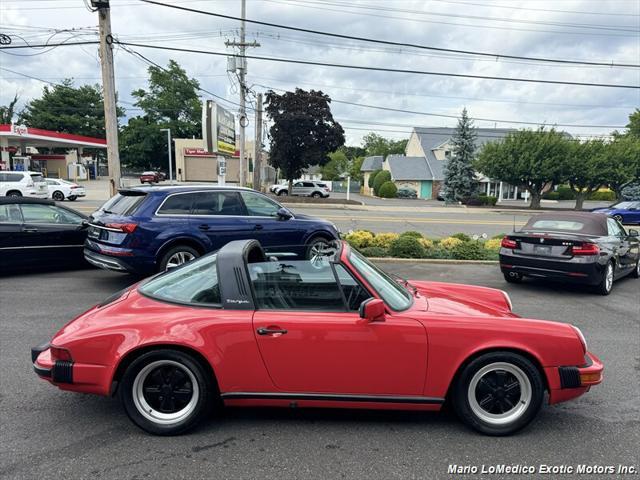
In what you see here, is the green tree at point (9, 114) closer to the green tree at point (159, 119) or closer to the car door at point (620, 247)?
the green tree at point (159, 119)

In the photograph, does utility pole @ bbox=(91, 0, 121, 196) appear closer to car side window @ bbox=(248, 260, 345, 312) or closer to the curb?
the curb

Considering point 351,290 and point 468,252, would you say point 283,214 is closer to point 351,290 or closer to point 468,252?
point 468,252

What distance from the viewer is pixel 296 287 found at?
3332 millimetres

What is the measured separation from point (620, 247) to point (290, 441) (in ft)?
25.4

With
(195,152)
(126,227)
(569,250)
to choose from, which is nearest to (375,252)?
(569,250)

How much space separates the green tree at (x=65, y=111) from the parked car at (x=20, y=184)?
5129cm

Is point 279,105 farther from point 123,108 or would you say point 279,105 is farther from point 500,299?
point 123,108

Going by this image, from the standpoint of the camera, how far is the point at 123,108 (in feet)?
221

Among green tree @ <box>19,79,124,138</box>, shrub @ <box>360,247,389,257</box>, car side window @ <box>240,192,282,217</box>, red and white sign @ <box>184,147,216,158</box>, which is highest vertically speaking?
green tree @ <box>19,79,124,138</box>

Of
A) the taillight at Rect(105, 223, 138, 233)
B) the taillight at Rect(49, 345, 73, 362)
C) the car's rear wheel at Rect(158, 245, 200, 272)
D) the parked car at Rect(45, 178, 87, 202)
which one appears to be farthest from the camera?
the parked car at Rect(45, 178, 87, 202)

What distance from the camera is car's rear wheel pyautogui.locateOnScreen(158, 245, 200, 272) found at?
723cm

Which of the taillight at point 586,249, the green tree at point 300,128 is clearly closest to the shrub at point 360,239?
the taillight at point 586,249

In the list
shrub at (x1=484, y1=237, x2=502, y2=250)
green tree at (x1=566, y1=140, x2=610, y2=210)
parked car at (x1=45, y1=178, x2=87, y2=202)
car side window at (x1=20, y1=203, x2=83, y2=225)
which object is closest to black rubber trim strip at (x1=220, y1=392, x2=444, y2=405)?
car side window at (x1=20, y1=203, x2=83, y2=225)

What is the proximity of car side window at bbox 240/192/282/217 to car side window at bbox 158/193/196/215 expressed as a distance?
970 millimetres
